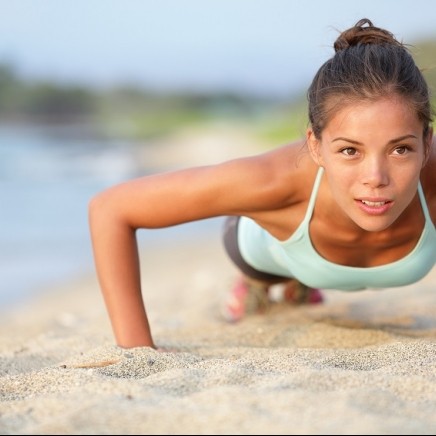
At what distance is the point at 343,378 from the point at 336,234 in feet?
3.74

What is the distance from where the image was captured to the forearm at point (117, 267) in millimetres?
3244

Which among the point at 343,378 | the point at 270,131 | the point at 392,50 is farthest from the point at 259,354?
the point at 270,131

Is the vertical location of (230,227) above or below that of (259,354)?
above

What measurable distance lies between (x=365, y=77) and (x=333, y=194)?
0.45m

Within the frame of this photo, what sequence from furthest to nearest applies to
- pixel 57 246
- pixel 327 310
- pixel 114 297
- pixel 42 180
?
pixel 42 180, pixel 57 246, pixel 327 310, pixel 114 297

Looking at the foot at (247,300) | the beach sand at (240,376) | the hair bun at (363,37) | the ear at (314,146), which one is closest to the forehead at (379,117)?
the ear at (314,146)

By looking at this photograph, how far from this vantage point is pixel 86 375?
2.46 m

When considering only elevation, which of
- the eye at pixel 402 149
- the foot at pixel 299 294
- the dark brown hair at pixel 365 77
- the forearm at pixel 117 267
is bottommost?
the foot at pixel 299 294

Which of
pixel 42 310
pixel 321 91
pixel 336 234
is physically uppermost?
pixel 321 91

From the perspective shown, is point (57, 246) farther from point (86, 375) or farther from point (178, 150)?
point (178, 150)

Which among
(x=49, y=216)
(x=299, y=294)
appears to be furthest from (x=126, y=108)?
(x=299, y=294)

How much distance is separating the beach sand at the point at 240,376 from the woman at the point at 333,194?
31cm

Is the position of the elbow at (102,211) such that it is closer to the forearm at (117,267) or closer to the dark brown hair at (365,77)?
the forearm at (117,267)

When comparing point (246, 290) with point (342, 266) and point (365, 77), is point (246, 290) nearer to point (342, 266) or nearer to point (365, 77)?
point (342, 266)
